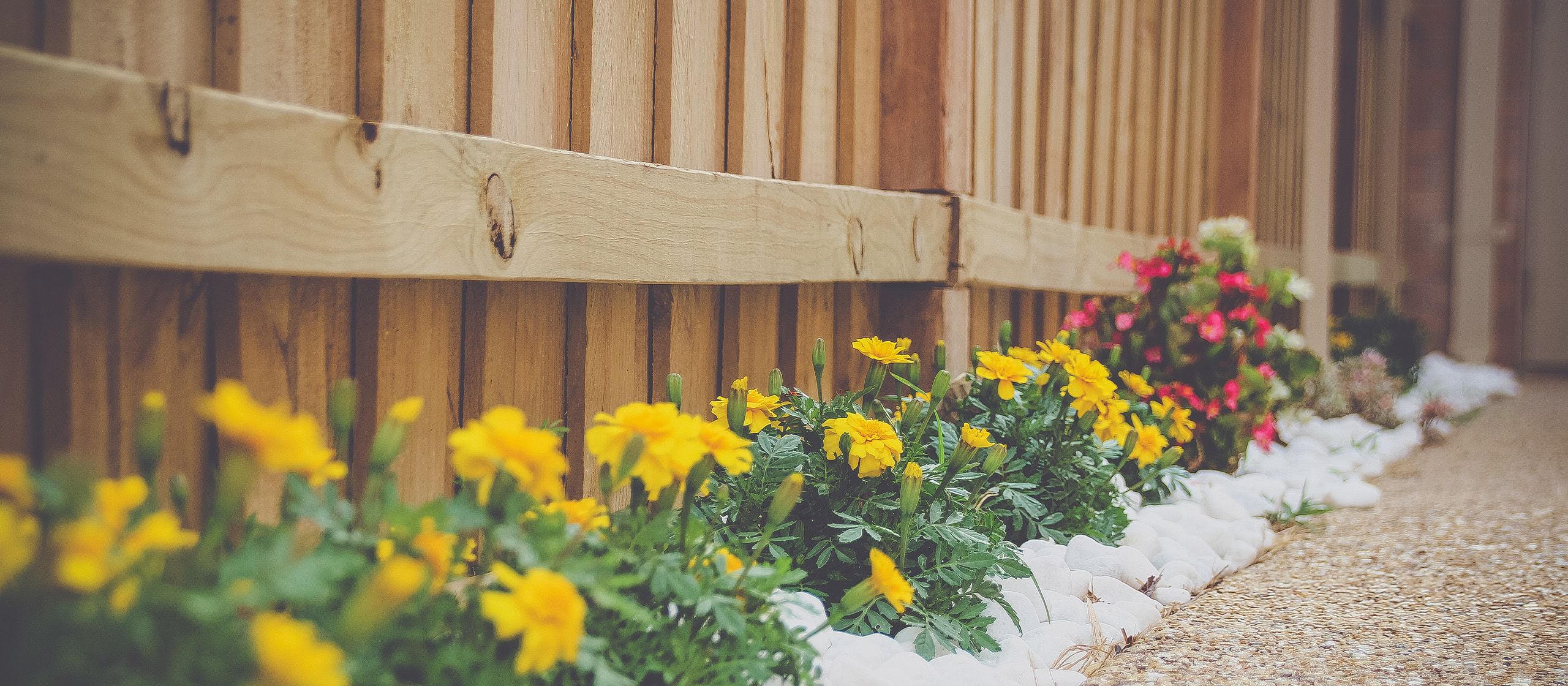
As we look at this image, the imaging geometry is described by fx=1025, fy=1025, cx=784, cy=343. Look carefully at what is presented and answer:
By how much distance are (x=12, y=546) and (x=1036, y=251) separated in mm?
2490

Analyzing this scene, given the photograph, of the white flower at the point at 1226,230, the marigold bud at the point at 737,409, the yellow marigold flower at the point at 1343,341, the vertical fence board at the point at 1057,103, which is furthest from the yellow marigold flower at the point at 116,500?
the yellow marigold flower at the point at 1343,341

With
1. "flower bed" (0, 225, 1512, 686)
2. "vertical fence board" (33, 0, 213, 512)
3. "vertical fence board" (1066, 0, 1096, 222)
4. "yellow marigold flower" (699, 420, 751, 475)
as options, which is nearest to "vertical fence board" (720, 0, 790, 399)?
"flower bed" (0, 225, 1512, 686)

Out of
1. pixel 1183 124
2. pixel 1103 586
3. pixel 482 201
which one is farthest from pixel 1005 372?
pixel 1183 124

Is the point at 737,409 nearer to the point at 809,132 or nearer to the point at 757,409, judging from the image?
the point at 757,409

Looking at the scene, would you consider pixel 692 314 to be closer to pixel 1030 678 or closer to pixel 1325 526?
pixel 1030 678

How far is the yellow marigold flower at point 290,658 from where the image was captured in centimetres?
59

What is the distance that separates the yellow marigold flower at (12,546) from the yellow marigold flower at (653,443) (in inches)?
17.2

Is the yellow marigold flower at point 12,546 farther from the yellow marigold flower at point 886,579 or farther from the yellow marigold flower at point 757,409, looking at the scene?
the yellow marigold flower at point 757,409

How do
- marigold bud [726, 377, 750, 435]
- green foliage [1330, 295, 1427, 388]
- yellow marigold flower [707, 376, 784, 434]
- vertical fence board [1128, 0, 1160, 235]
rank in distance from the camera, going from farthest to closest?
green foliage [1330, 295, 1427, 388] → vertical fence board [1128, 0, 1160, 235] → yellow marigold flower [707, 376, 784, 434] → marigold bud [726, 377, 750, 435]

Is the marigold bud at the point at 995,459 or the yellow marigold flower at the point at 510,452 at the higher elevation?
the yellow marigold flower at the point at 510,452

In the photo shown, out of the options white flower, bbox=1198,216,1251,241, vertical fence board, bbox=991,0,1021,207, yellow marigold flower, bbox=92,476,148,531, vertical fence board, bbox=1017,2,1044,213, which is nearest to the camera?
yellow marigold flower, bbox=92,476,148,531

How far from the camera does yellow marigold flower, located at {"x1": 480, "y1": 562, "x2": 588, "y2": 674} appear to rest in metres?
0.77

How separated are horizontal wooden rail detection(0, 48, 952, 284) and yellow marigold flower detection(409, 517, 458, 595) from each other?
13.6 inches

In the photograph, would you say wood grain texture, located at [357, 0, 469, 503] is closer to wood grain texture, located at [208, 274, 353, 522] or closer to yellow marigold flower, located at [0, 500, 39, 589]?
wood grain texture, located at [208, 274, 353, 522]
